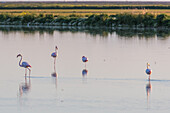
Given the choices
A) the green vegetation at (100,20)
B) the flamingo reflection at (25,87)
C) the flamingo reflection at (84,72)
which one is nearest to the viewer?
the flamingo reflection at (25,87)

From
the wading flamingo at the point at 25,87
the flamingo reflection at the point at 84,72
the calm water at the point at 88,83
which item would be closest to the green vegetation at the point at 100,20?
the calm water at the point at 88,83

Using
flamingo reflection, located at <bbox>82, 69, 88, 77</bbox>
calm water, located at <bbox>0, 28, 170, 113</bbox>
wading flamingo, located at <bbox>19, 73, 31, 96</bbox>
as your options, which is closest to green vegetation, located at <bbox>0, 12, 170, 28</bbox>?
calm water, located at <bbox>0, 28, 170, 113</bbox>

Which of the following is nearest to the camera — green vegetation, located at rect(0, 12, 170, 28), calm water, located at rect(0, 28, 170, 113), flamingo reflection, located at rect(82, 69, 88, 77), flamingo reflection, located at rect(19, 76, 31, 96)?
calm water, located at rect(0, 28, 170, 113)

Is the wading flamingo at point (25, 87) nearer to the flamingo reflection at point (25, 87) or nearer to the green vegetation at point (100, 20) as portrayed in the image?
the flamingo reflection at point (25, 87)

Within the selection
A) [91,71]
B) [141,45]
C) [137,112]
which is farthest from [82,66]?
[141,45]

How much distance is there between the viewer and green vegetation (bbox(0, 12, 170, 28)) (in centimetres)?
4425

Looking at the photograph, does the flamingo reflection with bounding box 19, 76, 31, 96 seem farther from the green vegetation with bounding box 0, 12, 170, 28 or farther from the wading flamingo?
the green vegetation with bounding box 0, 12, 170, 28

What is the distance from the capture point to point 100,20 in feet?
160

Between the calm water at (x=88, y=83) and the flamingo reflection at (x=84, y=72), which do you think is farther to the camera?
the flamingo reflection at (x=84, y=72)

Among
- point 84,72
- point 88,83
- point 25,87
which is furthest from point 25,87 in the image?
point 84,72

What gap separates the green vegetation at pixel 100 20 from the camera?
1742 inches

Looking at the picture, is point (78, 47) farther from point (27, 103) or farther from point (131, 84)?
point (27, 103)

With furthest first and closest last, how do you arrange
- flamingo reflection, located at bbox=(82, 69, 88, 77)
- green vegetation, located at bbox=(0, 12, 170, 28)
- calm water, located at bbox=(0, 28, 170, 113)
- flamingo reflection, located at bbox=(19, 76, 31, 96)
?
green vegetation, located at bbox=(0, 12, 170, 28) → flamingo reflection, located at bbox=(82, 69, 88, 77) → flamingo reflection, located at bbox=(19, 76, 31, 96) → calm water, located at bbox=(0, 28, 170, 113)

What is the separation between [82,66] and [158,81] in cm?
392
